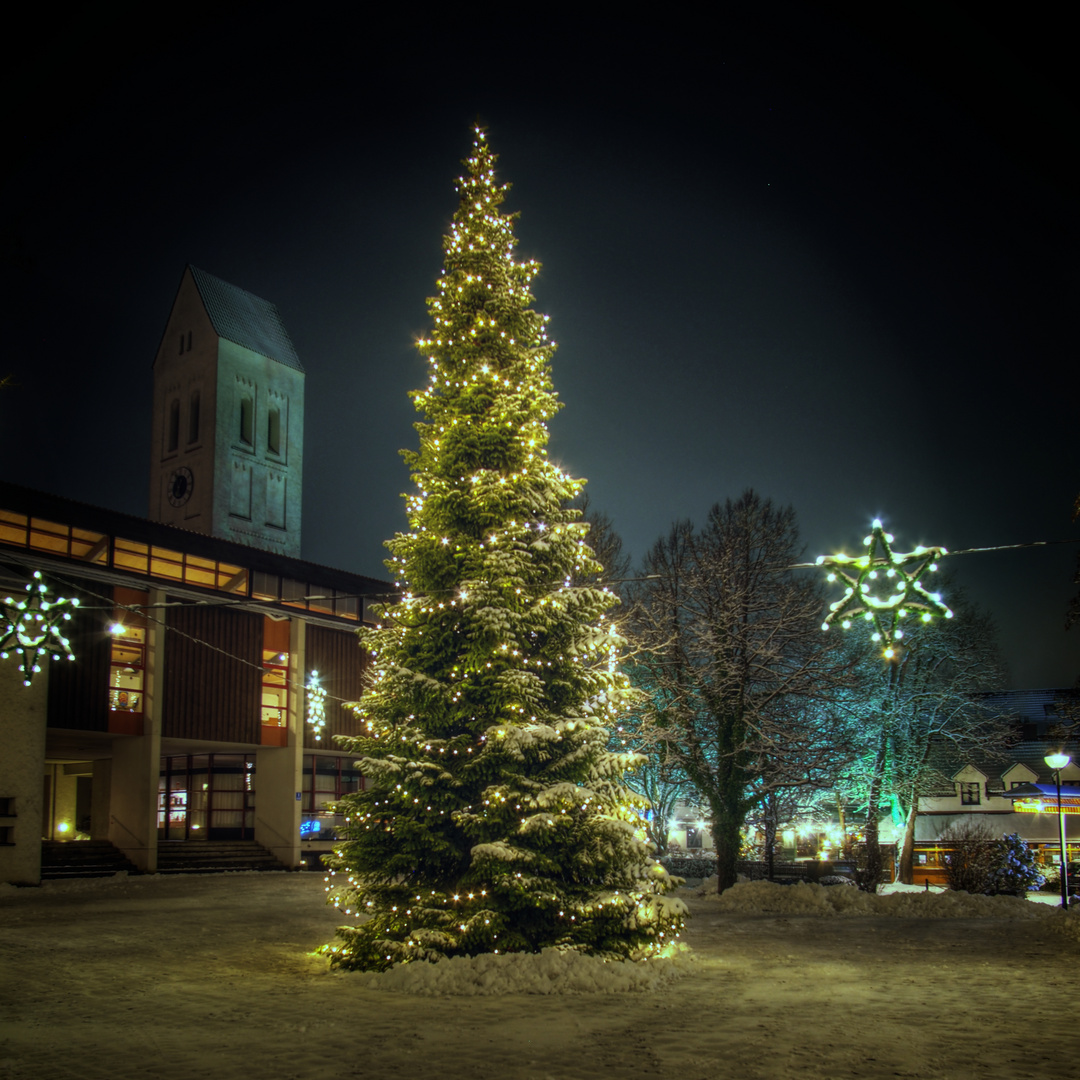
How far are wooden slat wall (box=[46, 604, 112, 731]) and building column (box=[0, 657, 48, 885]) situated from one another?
Answer: 52.7 inches

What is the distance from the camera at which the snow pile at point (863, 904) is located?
2041cm

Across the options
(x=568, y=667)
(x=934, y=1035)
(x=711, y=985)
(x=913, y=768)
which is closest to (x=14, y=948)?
(x=568, y=667)

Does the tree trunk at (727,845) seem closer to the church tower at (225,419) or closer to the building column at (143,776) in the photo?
the building column at (143,776)

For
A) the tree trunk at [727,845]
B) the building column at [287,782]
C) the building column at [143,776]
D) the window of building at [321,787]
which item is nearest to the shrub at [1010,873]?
the tree trunk at [727,845]

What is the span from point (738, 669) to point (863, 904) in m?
5.77

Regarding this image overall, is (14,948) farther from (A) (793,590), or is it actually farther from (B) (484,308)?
(A) (793,590)

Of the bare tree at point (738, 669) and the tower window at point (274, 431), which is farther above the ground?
the tower window at point (274, 431)

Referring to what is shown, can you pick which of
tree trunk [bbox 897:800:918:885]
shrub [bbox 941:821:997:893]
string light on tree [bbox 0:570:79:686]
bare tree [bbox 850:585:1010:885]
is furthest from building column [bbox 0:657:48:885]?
tree trunk [bbox 897:800:918:885]

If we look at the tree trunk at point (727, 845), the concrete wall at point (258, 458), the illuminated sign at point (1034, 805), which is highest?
the concrete wall at point (258, 458)

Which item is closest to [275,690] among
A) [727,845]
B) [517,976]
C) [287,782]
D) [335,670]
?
[335,670]

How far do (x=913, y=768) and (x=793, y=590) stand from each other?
10.9 meters

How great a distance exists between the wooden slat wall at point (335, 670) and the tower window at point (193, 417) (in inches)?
1437

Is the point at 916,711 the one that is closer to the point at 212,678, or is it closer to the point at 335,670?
the point at 335,670

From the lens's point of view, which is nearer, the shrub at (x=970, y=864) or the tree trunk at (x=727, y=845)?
the tree trunk at (x=727, y=845)
